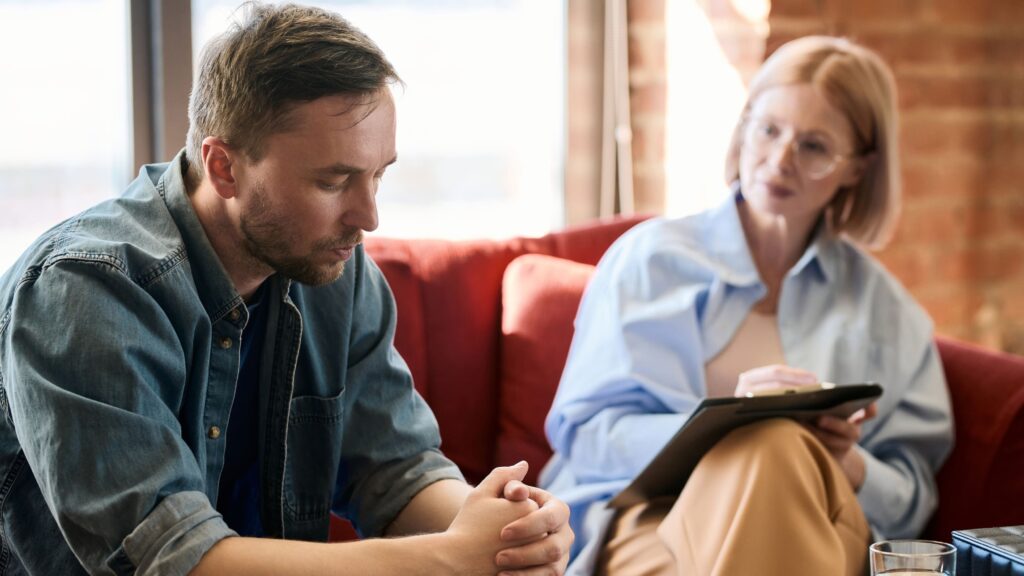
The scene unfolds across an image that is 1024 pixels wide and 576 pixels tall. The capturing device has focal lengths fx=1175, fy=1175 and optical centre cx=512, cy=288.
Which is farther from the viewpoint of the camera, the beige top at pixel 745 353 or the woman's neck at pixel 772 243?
the woman's neck at pixel 772 243

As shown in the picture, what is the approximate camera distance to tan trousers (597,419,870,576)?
57.3 inches

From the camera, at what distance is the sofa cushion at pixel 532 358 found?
197cm

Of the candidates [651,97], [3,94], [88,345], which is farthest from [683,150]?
[88,345]

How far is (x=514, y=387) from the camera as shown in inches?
78.0

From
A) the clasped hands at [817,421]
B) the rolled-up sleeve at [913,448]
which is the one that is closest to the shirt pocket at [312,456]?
the clasped hands at [817,421]

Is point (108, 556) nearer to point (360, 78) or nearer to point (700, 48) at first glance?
point (360, 78)

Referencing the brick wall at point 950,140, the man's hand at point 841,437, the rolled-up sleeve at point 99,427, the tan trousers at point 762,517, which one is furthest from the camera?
the brick wall at point 950,140

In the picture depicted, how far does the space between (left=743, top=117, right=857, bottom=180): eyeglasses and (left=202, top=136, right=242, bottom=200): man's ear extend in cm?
103

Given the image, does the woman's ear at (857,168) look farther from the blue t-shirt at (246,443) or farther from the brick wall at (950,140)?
the blue t-shirt at (246,443)

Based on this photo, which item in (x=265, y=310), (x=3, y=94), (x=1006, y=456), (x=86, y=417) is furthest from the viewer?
(x=3, y=94)

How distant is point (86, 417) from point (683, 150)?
1.78m

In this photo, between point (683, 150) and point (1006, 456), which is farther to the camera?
point (683, 150)

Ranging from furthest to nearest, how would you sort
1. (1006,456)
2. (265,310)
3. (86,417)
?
(1006,456), (265,310), (86,417)

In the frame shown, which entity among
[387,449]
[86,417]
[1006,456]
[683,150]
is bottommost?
[1006,456]
